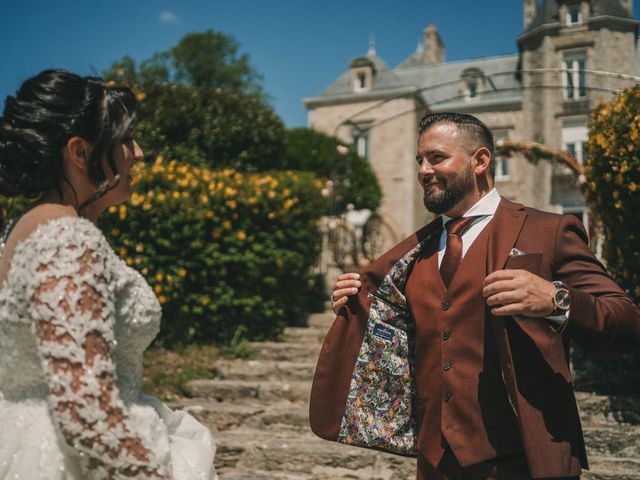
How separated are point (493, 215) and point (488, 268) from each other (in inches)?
13.0

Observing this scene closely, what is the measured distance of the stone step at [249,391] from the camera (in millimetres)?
5820

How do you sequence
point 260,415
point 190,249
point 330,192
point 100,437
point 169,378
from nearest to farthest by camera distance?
1. point 100,437
2. point 260,415
3. point 169,378
4. point 190,249
5. point 330,192

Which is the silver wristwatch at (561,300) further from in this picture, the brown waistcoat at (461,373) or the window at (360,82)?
the window at (360,82)

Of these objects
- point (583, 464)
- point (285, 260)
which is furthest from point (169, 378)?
point (583, 464)

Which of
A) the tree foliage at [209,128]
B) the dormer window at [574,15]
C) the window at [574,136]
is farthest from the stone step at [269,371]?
the dormer window at [574,15]

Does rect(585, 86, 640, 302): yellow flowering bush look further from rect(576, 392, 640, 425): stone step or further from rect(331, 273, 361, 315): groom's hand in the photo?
rect(331, 273, 361, 315): groom's hand

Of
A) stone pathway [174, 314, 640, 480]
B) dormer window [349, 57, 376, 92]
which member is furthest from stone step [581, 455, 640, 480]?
dormer window [349, 57, 376, 92]

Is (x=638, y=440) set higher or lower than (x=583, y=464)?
lower

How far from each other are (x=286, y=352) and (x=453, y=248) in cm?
467

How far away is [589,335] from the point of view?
1.97 metres

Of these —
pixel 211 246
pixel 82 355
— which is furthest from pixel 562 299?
pixel 211 246

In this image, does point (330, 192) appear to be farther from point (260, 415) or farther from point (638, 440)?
point (638, 440)

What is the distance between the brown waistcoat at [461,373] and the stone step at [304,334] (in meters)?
4.94

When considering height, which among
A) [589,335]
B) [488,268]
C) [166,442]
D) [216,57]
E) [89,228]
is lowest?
[166,442]
